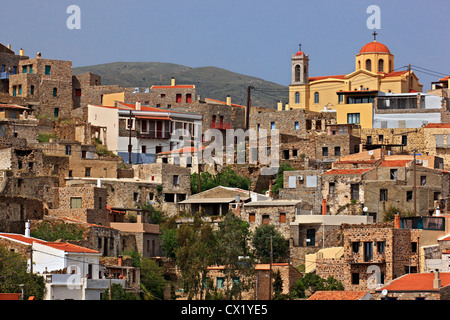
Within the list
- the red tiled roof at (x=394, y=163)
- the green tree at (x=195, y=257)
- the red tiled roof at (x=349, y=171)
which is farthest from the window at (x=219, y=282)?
the red tiled roof at (x=394, y=163)

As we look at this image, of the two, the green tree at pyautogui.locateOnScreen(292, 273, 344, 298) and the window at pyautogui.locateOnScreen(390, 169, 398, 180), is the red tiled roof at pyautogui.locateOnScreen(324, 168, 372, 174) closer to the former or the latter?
the window at pyautogui.locateOnScreen(390, 169, 398, 180)

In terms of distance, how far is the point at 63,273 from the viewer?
153 feet

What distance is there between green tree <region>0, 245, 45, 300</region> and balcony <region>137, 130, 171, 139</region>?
3292 cm

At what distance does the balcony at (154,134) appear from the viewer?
78750mm

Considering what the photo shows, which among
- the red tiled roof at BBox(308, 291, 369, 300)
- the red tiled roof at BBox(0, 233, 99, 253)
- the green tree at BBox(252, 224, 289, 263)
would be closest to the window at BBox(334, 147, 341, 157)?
the green tree at BBox(252, 224, 289, 263)

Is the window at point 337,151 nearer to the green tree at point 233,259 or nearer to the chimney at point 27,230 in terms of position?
the green tree at point 233,259

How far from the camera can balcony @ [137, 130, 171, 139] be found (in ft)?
258

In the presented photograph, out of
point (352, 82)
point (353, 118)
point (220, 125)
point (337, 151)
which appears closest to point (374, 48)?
point (352, 82)

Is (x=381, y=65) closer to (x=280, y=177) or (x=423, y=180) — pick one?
(x=280, y=177)

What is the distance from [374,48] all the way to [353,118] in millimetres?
15456

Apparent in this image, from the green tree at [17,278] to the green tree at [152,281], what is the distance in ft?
24.1
